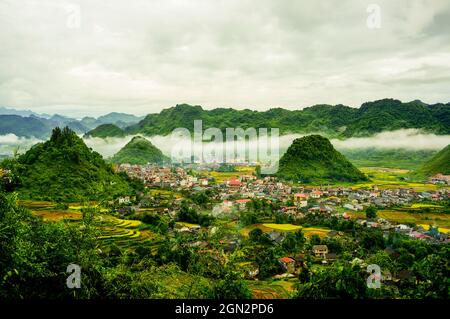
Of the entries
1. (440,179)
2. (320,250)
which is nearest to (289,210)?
(320,250)

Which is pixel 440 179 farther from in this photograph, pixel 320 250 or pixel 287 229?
pixel 320 250

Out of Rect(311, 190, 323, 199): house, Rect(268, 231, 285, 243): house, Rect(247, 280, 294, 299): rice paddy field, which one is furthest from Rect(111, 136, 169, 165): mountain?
Rect(247, 280, 294, 299): rice paddy field

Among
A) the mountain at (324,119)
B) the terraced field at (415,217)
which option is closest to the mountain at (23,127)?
the mountain at (324,119)

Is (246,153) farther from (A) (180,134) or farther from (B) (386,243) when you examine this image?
(B) (386,243)

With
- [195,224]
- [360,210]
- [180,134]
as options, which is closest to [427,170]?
[360,210]

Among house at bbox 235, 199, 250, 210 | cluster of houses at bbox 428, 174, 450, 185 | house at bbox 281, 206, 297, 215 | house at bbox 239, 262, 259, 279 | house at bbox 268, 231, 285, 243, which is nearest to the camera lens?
house at bbox 239, 262, 259, 279

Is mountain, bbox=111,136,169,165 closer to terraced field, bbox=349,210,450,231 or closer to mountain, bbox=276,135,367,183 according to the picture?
mountain, bbox=276,135,367,183
